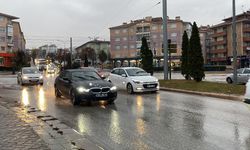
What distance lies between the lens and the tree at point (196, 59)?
80.4 ft

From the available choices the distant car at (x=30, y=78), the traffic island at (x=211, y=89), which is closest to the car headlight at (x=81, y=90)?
the traffic island at (x=211, y=89)

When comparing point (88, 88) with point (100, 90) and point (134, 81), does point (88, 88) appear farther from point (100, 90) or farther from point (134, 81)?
point (134, 81)

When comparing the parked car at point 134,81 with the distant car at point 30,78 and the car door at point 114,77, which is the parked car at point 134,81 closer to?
the car door at point 114,77

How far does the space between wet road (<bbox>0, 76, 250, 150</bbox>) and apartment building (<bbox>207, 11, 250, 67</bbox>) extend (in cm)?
8559

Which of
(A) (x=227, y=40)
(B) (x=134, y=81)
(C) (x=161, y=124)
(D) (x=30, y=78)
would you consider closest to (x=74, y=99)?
(B) (x=134, y=81)

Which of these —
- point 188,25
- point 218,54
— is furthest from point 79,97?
point 188,25

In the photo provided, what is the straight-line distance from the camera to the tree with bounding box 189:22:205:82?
24516mm

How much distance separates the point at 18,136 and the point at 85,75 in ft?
28.1

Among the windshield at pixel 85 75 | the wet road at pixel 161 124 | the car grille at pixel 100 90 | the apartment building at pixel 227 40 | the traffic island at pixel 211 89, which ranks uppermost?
the apartment building at pixel 227 40

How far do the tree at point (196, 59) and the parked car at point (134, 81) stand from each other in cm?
402

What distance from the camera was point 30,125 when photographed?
1022 centimetres

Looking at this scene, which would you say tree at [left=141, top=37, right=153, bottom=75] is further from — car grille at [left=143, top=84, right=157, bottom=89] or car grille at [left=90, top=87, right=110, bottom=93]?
car grille at [left=90, top=87, right=110, bottom=93]

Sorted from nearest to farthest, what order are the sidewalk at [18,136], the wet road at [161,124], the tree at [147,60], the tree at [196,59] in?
the sidewalk at [18,136]
the wet road at [161,124]
the tree at [196,59]
the tree at [147,60]

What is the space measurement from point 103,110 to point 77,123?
292 centimetres
